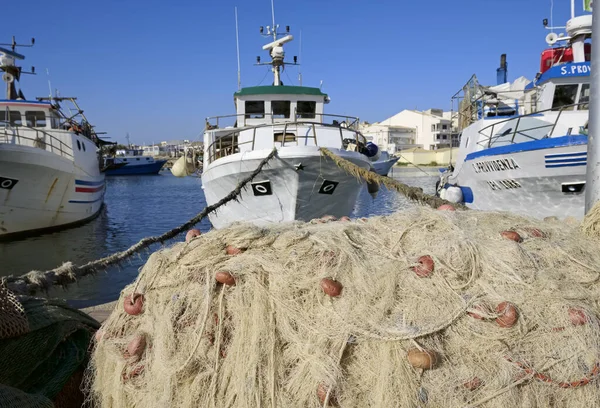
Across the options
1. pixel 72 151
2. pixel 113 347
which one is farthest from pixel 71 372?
pixel 72 151

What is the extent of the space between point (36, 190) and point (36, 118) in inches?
182

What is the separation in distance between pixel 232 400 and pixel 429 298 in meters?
1.11

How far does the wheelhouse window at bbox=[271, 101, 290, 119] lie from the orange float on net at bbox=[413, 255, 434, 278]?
11.3 m

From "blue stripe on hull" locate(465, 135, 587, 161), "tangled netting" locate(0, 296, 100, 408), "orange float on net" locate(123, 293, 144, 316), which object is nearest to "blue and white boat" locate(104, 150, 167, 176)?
"blue stripe on hull" locate(465, 135, 587, 161)

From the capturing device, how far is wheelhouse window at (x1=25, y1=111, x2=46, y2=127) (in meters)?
16.3

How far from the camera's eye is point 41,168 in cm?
1284

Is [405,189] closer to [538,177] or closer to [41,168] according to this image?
[538,177]

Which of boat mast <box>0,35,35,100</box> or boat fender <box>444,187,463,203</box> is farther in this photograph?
boat mast <box>0,35,35,100</box>

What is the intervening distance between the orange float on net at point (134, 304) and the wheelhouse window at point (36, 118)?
16.6m

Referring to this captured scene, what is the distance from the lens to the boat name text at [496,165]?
30.2 ft

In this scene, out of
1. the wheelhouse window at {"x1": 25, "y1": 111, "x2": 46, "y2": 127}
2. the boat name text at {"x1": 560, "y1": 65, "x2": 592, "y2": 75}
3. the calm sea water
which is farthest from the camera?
the wheelhouse window at {"x1": 25, "y1": 111, "x2": 46, "y2": 127}

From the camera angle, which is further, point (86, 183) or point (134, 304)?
point (86, 183)

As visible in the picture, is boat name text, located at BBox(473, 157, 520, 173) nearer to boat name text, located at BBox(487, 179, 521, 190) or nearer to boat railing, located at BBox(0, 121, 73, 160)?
boat name text, located at BBox(487, 179, 521, 190)

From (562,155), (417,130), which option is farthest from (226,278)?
(417,130)
